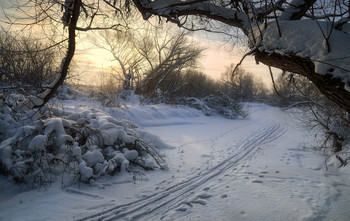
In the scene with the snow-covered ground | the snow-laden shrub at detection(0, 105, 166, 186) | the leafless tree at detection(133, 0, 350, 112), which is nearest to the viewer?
the leafless tree at detection(133, 0, 350, 112)

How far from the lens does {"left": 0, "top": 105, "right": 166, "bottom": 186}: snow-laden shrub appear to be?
3135mm

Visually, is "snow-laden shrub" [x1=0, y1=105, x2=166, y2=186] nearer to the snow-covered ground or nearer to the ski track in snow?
the snow-covered ground

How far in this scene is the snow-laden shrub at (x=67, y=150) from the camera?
10.3 ft

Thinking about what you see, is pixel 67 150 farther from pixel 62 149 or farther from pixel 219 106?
pixel 219 106

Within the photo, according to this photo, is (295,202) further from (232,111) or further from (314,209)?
(232,111)

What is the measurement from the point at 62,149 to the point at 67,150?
0.29 ft

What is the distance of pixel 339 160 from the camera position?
15.9ft

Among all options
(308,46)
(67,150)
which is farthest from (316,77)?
(67,150)

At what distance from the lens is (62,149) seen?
11.9 ft

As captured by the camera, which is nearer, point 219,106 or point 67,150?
point 67,150

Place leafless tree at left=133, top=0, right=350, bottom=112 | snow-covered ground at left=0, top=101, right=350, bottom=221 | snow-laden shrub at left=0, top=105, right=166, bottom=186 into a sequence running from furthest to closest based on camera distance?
snow-laden shrub at left=0, top=105, right=166, bottom=186 < snow-covered ground at left=0, top=101, right=350, bottom=221 < leafless tree at left=133, top=0, right=350, bottom=112

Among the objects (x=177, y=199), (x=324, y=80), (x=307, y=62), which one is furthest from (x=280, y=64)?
(x=177, y=199)

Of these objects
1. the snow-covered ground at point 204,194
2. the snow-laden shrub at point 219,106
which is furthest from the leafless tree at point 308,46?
the snow-laden shrub at point 219,106

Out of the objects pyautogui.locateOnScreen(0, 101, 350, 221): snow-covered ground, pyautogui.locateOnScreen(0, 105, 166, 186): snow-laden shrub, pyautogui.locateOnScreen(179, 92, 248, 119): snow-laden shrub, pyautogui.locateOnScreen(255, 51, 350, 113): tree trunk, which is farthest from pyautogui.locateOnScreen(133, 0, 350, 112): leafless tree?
pyautogui.locateOnScreen(179, 92, 248, 119): snow-laden shrub
